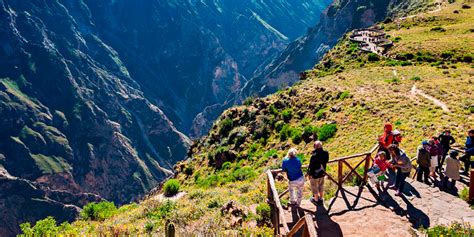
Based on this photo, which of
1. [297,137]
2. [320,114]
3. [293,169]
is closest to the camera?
[293,169]

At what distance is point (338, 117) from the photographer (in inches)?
1227

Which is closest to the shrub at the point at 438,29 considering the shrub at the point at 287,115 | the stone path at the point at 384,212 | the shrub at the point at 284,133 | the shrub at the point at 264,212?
the shrub at the point at 287,115

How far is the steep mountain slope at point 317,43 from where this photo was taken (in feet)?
423

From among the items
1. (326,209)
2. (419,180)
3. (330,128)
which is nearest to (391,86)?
(330,128)

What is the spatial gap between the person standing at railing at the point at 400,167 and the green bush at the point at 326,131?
15.2 metres

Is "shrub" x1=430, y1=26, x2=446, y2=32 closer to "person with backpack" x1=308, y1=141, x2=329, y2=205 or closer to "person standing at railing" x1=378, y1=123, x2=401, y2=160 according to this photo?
"person standing at railing" x1=378, y1=123, x2=401, y2=160

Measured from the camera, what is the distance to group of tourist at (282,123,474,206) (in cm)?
1143

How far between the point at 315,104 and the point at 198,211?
25.0 metres

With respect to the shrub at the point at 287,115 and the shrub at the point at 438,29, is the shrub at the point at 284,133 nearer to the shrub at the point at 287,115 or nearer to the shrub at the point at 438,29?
the shrub at the point at 287,115

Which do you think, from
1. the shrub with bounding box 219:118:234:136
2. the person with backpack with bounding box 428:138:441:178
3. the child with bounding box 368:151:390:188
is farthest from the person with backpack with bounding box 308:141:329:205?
the shrub with bounding box 219:118:234:136

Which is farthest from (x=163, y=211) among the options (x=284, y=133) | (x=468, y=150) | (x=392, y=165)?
(x=284, y=133)

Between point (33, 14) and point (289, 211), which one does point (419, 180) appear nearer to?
point (289, 211)

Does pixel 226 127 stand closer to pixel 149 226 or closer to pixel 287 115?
pixel 287 115

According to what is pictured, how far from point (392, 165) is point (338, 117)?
730 inches
